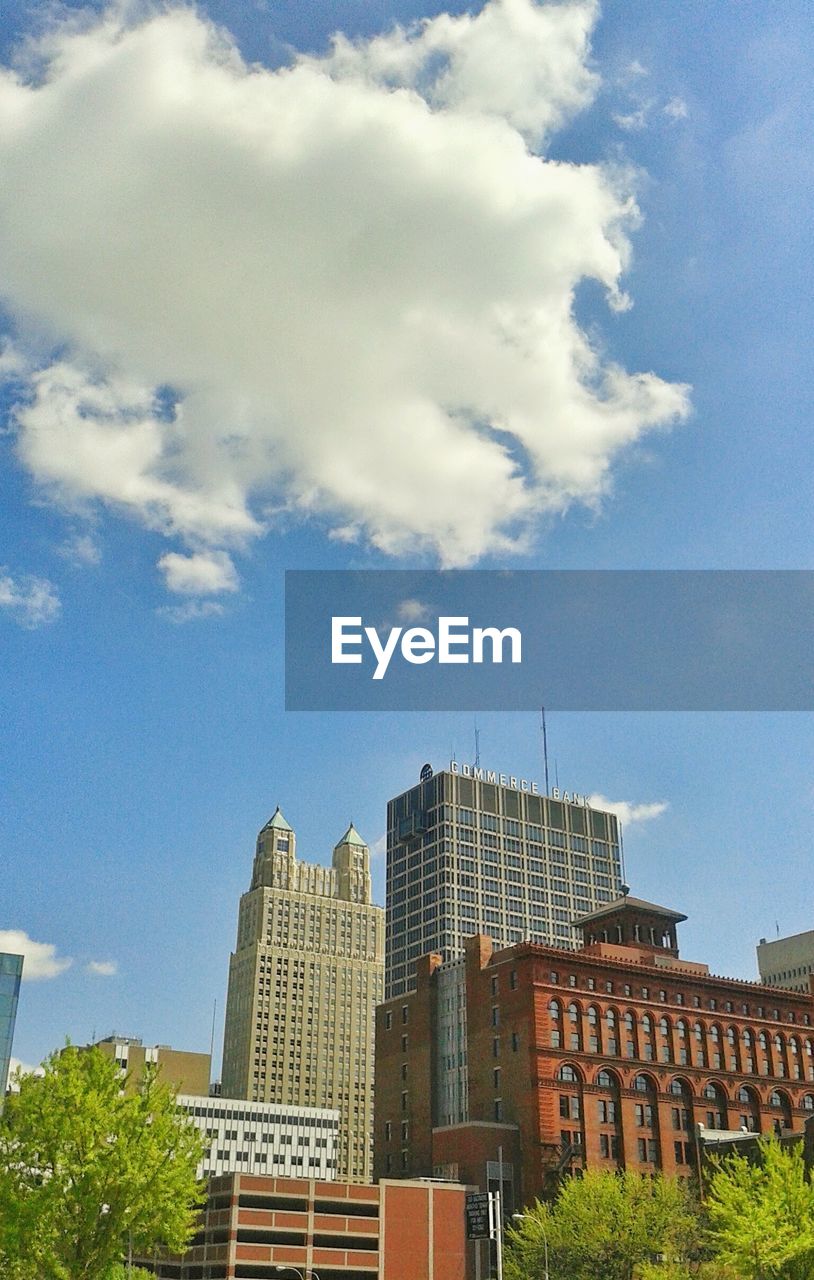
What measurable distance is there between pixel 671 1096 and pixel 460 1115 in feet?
63.5

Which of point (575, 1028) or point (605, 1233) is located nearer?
point (605, 1233)

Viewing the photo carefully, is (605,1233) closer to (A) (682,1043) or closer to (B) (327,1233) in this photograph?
(B) (327,1233)

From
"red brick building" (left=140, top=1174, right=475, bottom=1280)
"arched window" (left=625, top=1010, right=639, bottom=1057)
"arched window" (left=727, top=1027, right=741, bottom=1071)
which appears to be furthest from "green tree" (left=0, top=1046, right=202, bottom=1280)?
"arched window" (left=727, top=1027, right=741, bottom=1071)

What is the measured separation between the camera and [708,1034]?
117375 mm

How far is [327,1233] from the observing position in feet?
322

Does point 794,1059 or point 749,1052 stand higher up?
point 749,1052

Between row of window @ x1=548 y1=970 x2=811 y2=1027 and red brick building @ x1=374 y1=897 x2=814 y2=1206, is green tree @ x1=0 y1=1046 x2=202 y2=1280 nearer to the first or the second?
red brick building @ x1=374 y1=897 x2=814 y2=1206

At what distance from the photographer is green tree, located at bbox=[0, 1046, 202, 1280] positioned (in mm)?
51688

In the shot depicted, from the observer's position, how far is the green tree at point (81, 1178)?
2035 inches

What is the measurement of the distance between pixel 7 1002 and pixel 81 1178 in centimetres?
7488

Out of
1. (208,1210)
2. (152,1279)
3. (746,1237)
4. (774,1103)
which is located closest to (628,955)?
(774,1103)

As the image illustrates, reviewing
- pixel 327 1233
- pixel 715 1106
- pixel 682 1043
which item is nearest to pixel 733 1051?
pixel 715 1106

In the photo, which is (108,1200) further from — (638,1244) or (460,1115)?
(460,1115)

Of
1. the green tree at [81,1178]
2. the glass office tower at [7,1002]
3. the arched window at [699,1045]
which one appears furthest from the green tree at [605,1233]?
the glass office tower at [7,1002]
